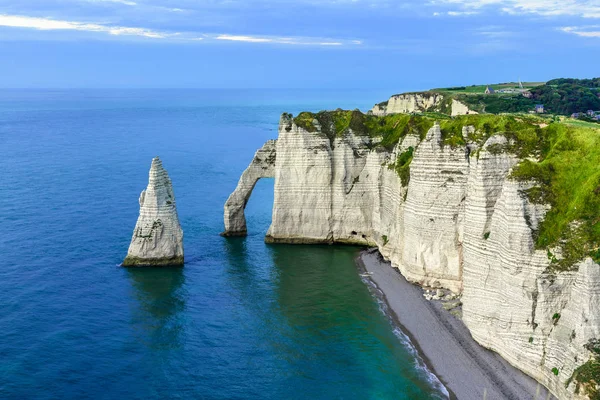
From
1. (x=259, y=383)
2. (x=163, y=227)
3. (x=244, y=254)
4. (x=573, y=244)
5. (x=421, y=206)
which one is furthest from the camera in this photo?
(x=244, y=254)

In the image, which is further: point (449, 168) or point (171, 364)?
point (449, 168)

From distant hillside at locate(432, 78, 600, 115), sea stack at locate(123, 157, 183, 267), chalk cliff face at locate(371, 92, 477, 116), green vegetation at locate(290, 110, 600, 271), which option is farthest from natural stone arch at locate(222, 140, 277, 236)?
chalk cliff face at locate(371, 92, 477, 116)

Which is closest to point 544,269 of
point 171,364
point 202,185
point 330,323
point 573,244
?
point 573,244

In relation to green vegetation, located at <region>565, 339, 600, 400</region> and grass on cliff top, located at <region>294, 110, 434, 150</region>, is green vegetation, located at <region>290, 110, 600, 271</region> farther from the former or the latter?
grass on cliff top, located at <region>294, 110, 434, 150</region>

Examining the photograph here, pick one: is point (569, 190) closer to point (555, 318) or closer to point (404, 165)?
point (555, 318)

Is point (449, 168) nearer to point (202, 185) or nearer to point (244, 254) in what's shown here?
point (244, 254)

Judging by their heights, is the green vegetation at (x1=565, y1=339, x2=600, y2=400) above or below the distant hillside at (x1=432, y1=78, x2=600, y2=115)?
below
